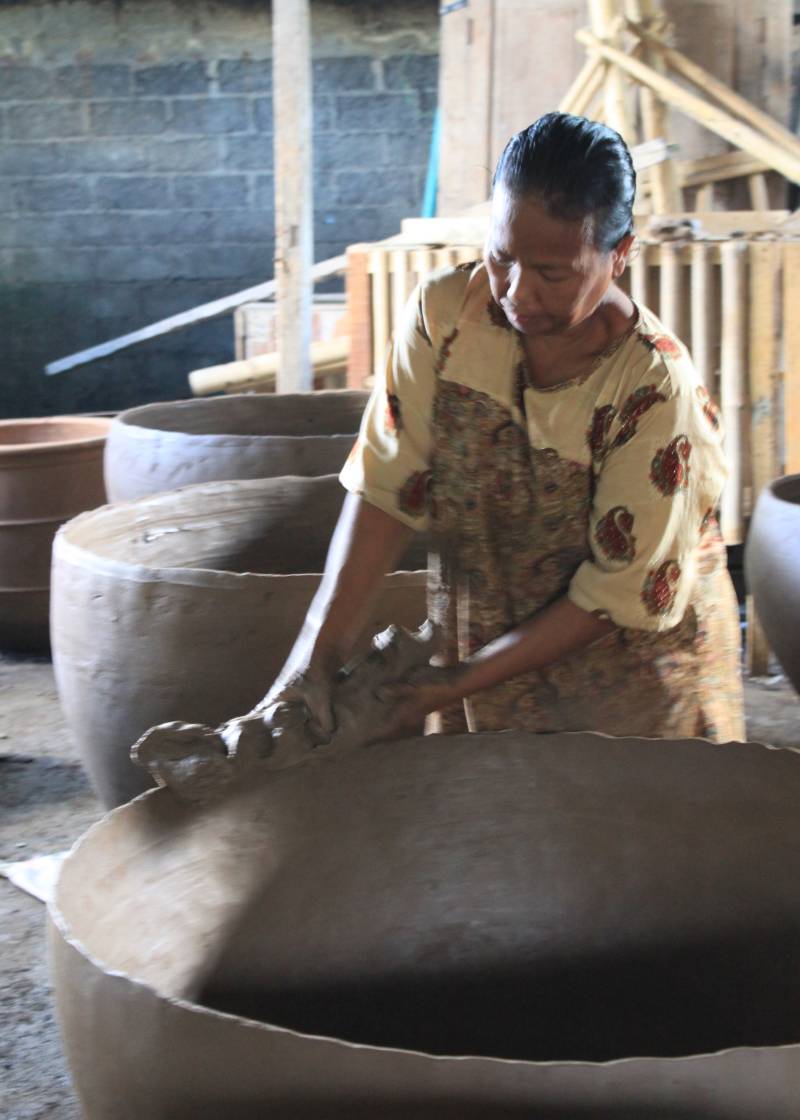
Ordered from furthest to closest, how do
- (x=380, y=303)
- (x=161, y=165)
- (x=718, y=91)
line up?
(x=161, y=165) < (x=718, y=91) < (x=380, y=303)

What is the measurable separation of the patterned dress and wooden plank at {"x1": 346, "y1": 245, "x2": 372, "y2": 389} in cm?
268

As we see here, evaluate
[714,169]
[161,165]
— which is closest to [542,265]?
[714,169]

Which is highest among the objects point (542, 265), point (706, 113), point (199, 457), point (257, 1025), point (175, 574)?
point (706, 113)

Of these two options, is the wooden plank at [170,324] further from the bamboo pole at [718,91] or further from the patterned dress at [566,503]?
the patterned dress at [566,503]

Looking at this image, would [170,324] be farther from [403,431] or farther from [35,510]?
[403,431]

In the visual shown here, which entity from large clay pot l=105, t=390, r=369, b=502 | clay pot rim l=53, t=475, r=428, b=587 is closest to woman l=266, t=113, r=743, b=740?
clay pot rim l=53, t=475, r=428, b=587

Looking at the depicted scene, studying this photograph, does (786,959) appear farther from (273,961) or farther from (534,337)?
(534,337)

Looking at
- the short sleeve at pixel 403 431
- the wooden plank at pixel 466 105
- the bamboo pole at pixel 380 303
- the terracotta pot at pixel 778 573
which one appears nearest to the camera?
the short sleeve at pixel 403 431

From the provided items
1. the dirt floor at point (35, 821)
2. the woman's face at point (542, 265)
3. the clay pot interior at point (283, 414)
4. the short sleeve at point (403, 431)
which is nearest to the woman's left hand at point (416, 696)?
the short sleeve at point (403, 431)

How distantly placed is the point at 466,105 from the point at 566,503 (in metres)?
3.99

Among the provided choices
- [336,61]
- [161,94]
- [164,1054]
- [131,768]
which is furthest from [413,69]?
[164,1054]

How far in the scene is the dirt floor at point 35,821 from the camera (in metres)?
1.90

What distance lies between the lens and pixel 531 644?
1574 millimetres

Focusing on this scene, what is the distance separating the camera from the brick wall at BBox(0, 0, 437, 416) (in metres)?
7.57
